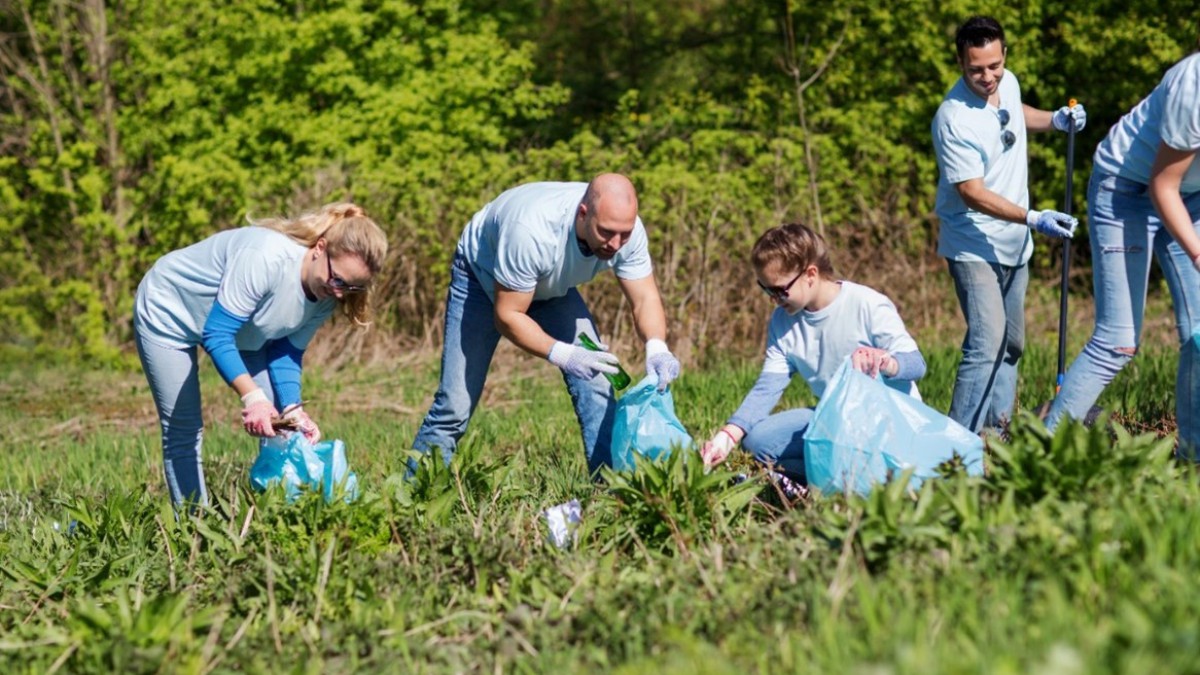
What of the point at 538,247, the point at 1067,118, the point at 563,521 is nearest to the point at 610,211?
the point at 538,247

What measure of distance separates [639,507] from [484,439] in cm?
246

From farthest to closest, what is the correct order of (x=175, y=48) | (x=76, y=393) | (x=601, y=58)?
1. (x=601, y=58)
2. (x=175, y=48)
3. (x=76, y=393)

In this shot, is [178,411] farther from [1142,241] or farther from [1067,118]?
[1067,118]

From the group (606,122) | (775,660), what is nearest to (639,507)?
(775,660)

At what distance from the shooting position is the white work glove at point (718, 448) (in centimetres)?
442

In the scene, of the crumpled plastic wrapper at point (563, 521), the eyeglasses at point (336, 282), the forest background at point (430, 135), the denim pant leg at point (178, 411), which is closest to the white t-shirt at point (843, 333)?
the crumpled plastic wrapper at point (563, 521)

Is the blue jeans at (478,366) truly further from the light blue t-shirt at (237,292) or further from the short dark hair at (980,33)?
the short dark hair at (980,33)

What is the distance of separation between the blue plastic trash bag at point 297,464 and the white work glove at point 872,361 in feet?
5.87

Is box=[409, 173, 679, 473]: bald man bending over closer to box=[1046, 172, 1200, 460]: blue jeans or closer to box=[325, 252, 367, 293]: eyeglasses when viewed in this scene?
box=[325, 252, 367, 293]: eyeglasses

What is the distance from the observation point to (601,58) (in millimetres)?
18375

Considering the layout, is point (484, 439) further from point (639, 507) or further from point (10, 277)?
point (10, 277)

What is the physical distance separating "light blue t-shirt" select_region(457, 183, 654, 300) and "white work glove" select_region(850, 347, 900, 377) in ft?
3.02

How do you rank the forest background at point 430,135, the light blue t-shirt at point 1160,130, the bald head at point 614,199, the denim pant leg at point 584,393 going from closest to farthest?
the light blue t-shirt at point 1160,130 → the bald head at point 614,199 → the denim pant leg at point 584,393 → the forest background at point 430,135

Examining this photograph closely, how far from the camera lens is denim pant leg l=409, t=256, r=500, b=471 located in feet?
16.8
